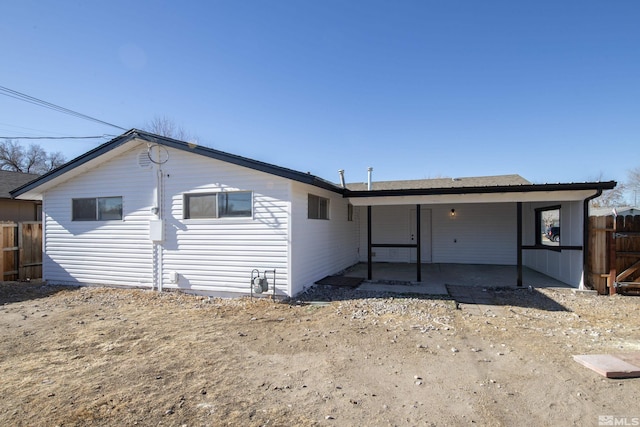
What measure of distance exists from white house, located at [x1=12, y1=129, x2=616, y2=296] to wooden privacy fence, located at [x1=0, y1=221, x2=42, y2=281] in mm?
1149

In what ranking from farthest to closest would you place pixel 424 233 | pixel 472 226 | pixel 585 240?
pixel 424 233, pixel 472 226, pixel 585 240

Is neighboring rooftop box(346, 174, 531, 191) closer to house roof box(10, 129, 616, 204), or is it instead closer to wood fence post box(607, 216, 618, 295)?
house roof box(10, 129, 616, 204)

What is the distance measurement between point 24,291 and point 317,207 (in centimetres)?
806

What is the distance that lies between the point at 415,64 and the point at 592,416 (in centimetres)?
1102

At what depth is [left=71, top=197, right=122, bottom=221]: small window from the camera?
8414 mm

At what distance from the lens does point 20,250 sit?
963cm

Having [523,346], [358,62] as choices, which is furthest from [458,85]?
[523,346]

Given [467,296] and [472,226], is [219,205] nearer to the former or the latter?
[467,296]

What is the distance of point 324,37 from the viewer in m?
10.3

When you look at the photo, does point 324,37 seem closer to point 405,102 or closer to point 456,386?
point 405,102

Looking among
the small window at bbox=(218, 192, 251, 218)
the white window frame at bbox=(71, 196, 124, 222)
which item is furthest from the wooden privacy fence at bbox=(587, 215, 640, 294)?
the white window frame at bbox=(71, 196, 124, 222)

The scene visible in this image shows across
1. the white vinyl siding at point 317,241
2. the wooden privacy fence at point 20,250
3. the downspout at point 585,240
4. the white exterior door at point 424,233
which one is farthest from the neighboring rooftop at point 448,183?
the wooden privacy fence at point 20,250

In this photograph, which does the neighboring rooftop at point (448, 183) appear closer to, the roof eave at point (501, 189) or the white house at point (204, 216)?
the white house at point (204, 216)

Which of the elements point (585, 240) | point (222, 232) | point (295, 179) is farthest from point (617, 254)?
point (222, 232)
